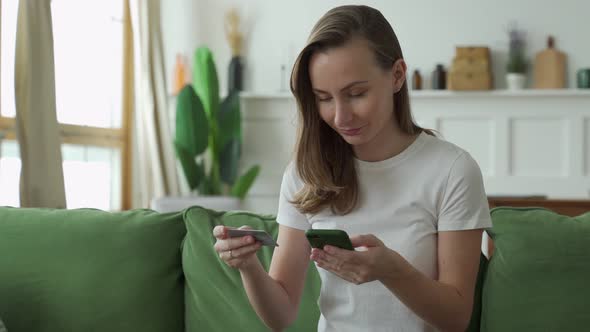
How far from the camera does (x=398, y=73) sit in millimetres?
1612

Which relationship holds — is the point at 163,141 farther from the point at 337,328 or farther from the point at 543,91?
the point at 337,328

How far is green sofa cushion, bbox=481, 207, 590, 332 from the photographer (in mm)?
1721

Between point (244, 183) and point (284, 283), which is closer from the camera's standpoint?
point (284, 283)

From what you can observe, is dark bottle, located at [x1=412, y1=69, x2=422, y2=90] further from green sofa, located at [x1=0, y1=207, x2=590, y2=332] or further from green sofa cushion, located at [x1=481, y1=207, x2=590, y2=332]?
green sofa cushion, located at [x1=481, y1=207, x2=590, y2=332]

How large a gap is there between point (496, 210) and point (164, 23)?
4750mm

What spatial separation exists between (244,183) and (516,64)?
2210mm

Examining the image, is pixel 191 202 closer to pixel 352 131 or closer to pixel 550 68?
pixel 550 68

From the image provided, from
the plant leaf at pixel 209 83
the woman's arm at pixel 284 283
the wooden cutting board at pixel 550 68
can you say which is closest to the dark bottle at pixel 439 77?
the wooden cutting board at pixel 550 68

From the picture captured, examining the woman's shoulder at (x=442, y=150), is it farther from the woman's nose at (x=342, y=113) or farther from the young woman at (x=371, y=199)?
the woman's nose at (x=342, y=113)

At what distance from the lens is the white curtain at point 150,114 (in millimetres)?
5504

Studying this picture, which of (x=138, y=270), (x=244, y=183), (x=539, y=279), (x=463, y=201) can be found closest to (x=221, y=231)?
(x=463, y=201)

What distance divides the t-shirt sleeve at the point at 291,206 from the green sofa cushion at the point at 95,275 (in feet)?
1.62

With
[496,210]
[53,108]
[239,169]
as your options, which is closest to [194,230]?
[496,210]

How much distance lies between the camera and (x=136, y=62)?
5520mm
